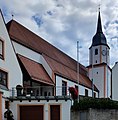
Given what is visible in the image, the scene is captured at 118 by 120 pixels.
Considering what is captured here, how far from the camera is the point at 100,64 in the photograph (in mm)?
64062

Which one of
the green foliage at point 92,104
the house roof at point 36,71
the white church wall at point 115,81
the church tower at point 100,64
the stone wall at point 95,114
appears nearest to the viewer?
the stone wall at point 95,114

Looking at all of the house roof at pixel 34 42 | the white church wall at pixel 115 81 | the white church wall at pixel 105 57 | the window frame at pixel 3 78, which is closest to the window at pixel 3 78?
the window frame at pixel 3 78

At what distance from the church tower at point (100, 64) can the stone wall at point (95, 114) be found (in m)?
30.7

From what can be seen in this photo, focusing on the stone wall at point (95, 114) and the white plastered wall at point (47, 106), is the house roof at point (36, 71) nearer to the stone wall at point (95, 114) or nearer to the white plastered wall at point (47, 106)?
the white plastered wall at point (47, 106)

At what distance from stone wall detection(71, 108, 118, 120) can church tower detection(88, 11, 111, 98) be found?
3067cm

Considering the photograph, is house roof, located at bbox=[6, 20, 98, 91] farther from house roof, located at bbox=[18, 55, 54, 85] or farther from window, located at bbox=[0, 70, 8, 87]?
window, located at bbox=[0, 70, 8, 87]

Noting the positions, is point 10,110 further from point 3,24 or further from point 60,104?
point 3,24

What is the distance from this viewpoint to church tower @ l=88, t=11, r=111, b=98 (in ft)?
205

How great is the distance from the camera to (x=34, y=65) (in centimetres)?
3928

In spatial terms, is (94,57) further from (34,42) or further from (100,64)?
(34,42)

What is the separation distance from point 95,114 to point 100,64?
3519 centimetres

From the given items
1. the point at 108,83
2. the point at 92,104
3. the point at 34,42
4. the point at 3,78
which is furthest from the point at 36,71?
the point at 108,83

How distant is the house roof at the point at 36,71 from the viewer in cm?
3603

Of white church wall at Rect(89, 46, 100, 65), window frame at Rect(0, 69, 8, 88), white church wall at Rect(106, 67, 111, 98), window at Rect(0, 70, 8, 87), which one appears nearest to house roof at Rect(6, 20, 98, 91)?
window frame at Rect(0, 69, 8, 88)
